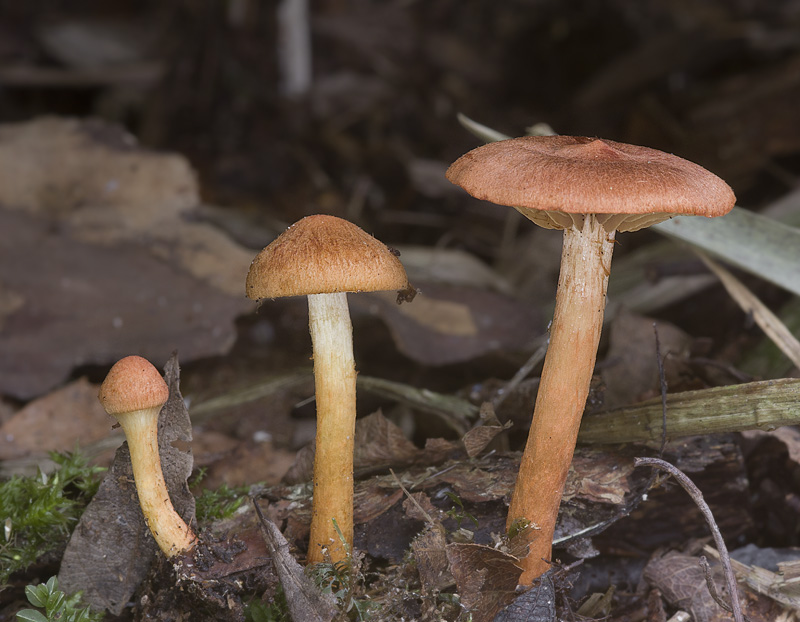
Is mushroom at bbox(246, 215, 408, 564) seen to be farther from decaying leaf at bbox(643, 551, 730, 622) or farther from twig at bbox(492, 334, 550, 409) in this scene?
decaying leaf at bbox(643, 551, 730, 622)

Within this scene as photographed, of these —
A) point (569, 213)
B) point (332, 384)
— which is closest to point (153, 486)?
point (332, 384)

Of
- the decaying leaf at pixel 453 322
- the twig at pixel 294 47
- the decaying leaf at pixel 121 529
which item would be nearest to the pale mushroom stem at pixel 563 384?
the decaying leaf at pixel 121 529

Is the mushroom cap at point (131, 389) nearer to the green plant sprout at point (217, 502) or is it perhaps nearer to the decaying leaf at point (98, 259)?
the green plant sprout at point (217, 502)

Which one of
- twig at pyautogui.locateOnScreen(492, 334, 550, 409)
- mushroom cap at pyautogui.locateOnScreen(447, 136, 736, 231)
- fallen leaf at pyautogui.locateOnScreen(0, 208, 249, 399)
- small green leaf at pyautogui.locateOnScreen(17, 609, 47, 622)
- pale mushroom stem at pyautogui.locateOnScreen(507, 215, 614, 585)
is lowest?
fallen leaf at pyautogui.locateOnScreen(0, 208, 249, 399)

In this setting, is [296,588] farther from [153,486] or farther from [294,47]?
[294,47]

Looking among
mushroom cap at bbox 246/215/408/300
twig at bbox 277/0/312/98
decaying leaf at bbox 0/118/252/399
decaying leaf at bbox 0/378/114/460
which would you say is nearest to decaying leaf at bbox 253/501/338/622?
mushroom cap at bbox 246/215/408/300

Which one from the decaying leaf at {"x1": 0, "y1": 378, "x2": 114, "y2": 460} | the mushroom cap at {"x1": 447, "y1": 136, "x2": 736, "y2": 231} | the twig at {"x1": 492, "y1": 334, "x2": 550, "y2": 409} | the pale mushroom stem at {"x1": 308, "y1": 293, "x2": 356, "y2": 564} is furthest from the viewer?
the decaying leaf at {"x1": 0, "y1": 378, "x2": 114, "y2": 460}

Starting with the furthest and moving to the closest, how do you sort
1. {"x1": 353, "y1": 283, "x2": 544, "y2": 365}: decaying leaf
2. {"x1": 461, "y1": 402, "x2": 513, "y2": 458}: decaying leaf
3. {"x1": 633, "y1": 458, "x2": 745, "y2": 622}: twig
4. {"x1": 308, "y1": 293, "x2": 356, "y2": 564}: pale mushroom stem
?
{"x1": 353, "y1": 283, "x2": 544, "y2": 365}: decaying leaf
{"x1": 461, "y1": 402, "x2": 513, "y2": 458}: decaying leaf
{"x1": 308, "y1": 293, "x2": 356, "y2": 564}: pale mushroom stem
{"x1": 633, "y1": 458, "x2": 745, "y2": 622}: twig
